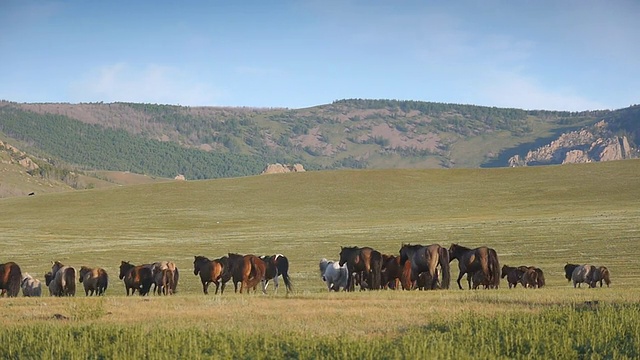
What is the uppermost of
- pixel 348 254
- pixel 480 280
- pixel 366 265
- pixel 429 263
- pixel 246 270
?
pixel 348 254

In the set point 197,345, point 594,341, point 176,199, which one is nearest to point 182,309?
point 197,345

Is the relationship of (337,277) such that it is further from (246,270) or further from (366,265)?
(246,270)

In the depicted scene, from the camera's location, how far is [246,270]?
2752 cm

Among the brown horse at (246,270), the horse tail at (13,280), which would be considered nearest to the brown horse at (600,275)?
the brown horse at (246,270)

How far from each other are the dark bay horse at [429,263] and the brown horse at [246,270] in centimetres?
523

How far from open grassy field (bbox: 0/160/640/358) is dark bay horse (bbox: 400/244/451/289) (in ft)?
10.9

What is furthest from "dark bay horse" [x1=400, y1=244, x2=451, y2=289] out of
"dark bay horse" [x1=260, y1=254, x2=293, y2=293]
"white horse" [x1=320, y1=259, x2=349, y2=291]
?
"dark bay horse" [x1=260, y1=254, x2=293, y2=293]

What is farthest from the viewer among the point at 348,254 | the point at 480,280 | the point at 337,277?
the point at 337,277

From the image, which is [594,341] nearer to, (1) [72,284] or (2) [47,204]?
(1) [72,284]

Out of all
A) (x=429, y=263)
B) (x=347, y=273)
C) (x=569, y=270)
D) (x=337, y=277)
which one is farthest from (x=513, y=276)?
(x=337, y=277)

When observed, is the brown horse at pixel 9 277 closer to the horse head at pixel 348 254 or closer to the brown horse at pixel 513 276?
the horse head at pixel 348 254

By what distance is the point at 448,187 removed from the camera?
92125mm

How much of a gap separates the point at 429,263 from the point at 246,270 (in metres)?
6.27

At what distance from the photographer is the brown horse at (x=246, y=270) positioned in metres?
27.5
